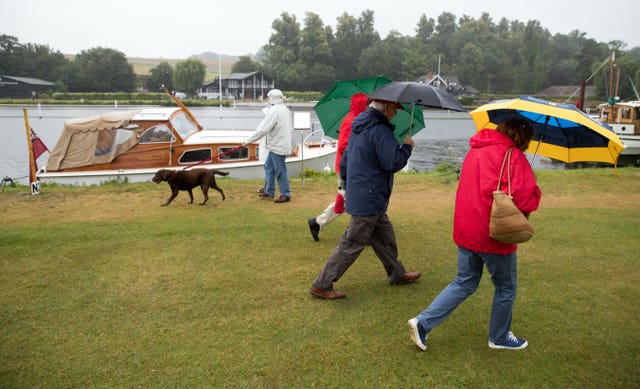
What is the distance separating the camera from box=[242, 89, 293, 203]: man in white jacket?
816cm

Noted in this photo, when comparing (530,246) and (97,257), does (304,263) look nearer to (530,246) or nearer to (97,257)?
(97,257)

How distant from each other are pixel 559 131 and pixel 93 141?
10.5 meters

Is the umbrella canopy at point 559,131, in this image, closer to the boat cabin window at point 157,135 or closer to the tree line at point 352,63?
the boat cabin window at point 157,135

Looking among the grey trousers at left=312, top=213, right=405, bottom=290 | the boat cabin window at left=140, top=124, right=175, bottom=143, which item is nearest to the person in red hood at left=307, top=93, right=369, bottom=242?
the grey trousers at left=312, top=213, right=405, bottom=290

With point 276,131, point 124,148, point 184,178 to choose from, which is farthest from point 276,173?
point 124,148

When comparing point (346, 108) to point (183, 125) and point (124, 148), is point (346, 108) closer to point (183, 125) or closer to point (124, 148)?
point (183, 125)

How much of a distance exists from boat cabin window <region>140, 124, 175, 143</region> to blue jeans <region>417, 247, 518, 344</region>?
934cm

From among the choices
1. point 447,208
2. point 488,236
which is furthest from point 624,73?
point 488,236

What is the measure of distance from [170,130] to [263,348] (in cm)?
881

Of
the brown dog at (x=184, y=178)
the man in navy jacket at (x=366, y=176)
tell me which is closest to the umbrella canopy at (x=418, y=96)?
the man in navy jacket at (x=366, y=176)

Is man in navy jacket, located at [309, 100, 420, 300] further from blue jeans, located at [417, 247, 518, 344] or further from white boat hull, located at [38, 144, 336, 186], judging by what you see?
white boat hull, located at [38, 144, 336, 186]

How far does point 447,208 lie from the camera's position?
26.4ft

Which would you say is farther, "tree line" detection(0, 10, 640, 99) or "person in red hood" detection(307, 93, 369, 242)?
"tree line" detection(0, 10, 640, 99)

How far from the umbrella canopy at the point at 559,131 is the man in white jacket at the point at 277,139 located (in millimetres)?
4488
